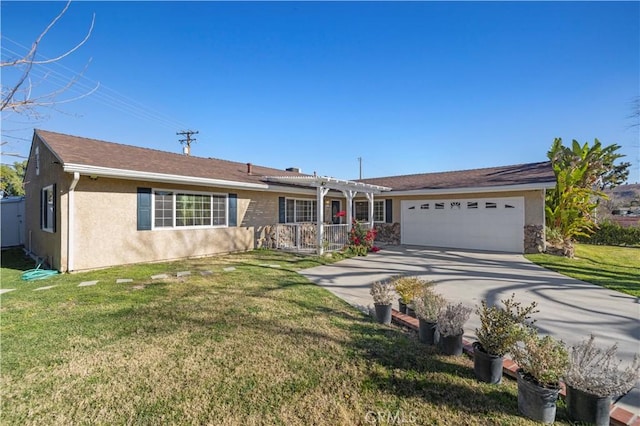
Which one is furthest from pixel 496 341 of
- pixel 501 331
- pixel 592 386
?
pixel 592 386

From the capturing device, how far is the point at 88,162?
25.5 ft

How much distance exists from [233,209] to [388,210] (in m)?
8.33

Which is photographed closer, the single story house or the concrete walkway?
the concrete walkway

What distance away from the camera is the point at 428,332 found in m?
3.75

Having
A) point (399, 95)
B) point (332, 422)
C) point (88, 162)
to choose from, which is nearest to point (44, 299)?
point (88, 162)

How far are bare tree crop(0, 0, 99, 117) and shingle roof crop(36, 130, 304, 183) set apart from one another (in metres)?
6.55

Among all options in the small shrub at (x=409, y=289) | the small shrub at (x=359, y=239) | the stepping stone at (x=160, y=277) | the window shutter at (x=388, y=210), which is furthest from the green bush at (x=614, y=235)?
the stepping stone at (x=160, y=277)

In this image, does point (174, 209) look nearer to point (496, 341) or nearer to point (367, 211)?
point (496, 341)

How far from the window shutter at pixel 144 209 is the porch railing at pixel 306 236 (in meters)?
5.28

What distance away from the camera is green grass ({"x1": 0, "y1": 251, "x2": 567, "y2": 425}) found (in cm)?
250

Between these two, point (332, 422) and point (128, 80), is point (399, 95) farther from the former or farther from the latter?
point (332, 422)

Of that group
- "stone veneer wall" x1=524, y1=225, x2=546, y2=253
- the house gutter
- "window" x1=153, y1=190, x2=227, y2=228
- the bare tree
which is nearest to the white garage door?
"stone veneer wall" x1=524, y1=225, x2=546, y2=253

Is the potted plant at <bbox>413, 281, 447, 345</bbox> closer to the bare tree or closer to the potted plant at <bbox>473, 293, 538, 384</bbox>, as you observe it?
the potted plant at <bbox>473, 293, 538, 384</bbox>

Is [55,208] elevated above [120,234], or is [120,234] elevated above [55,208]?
[55,208]
